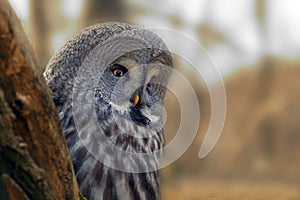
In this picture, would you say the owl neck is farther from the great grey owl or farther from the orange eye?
the orange eye

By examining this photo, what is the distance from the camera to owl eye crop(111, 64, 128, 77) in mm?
1650

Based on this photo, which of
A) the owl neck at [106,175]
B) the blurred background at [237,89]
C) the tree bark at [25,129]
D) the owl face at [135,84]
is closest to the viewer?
the tree bark at [25,129]

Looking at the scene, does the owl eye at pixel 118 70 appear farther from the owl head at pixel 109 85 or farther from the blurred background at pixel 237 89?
the blurred background at pixel 237 89

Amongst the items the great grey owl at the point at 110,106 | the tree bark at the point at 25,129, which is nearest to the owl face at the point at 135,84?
the great grey owl at the point at 110,106

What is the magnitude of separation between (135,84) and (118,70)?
64 millimetres

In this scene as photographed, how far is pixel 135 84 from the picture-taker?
5.52ft

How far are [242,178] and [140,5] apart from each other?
1.52m

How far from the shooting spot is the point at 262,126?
4.95 meters

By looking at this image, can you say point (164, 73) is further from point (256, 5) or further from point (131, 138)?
point (256, 5)

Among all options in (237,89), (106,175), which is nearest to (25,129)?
(106,175)

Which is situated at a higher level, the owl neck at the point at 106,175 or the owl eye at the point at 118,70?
the owl eye at the point at 118,70

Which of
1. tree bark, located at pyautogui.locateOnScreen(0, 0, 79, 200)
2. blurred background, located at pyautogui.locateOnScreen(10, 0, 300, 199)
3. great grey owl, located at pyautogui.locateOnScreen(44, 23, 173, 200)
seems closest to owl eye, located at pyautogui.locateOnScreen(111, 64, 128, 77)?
great grey owl, located at pyautogui.locateOnScreen(44, 23, 173, 200)

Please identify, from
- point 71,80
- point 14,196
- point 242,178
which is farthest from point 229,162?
point 14,196

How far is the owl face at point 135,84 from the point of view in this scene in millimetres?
1643
